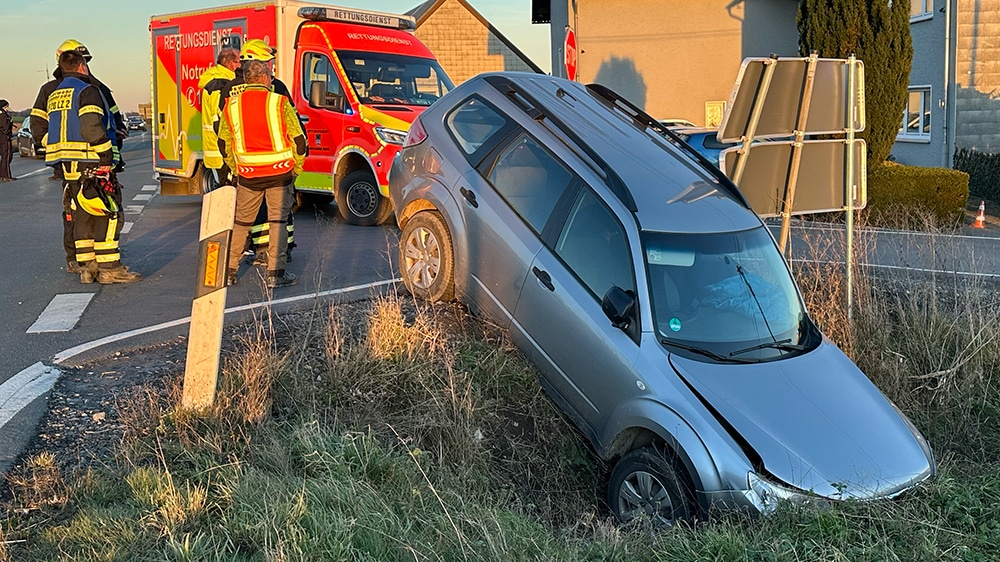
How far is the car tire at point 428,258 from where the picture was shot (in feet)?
22.2

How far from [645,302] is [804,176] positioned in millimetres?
2725

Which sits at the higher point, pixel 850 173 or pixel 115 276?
pixel 850 173

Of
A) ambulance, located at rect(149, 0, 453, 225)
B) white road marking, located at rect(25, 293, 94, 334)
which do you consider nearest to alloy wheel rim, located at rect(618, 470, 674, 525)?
white road marking, located at rect(25, 293, 94, 334)

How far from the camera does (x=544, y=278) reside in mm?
5676

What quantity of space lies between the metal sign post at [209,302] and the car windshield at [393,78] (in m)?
7.56

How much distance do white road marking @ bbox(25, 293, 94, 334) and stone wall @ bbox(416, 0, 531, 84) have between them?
36.0 m

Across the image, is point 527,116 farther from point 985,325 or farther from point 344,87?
point 344,87

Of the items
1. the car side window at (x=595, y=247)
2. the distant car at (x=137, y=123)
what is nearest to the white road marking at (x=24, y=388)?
the car side window at (x=595, y=247)

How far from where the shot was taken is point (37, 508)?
403 cm

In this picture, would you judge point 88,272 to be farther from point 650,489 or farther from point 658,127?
point 650,489

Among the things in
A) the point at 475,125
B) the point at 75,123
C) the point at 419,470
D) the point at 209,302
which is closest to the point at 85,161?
the point at 75,123

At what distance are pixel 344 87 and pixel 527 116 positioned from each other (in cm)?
636

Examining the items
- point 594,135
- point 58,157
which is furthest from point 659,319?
point 58,157

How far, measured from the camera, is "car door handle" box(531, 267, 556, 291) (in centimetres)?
562
